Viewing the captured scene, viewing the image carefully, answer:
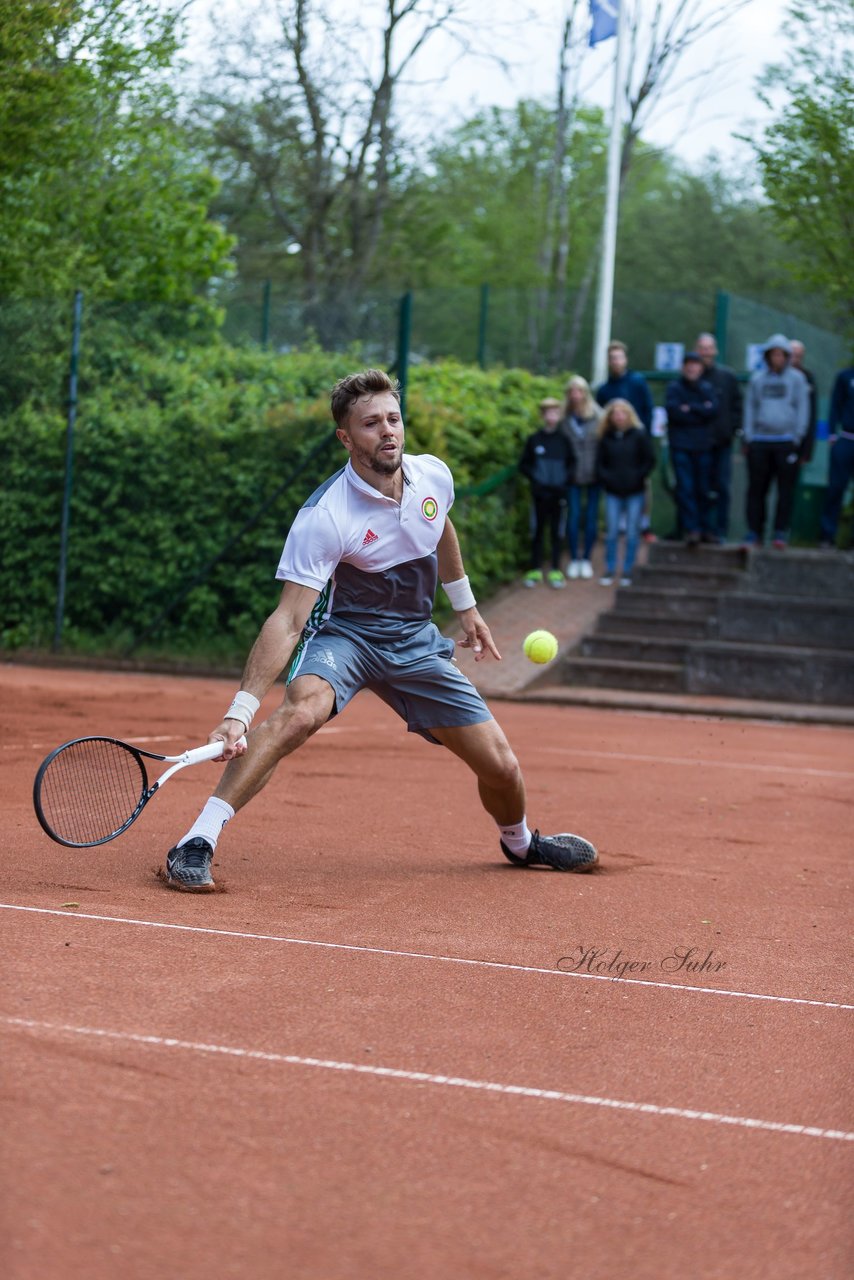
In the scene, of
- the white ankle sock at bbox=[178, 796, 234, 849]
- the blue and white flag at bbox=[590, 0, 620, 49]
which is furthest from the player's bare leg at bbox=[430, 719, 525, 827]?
the blue and white flag at bbox=[590, 0, 620, 49]

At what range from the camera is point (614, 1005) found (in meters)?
4.55

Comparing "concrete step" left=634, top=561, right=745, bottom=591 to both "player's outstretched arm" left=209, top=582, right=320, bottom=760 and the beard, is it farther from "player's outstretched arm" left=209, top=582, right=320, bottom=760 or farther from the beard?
"player's outstretched arm" left=209, top=582, right=320, bottom=760

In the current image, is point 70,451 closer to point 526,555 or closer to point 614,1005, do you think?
point 526,555

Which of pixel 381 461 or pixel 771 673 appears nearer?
pixel 381 461

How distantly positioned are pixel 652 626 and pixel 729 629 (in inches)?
28.6

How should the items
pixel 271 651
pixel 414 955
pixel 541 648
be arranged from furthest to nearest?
pixel 541 648
pixel 271 651
pixel 414 955

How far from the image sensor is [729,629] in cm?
1550

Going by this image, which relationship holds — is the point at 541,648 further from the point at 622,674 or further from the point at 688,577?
the point at 688,577

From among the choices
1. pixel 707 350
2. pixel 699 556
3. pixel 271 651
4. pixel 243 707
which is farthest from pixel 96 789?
pixel 699 556

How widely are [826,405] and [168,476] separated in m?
8.80

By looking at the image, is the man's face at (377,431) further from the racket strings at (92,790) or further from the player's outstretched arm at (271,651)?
the racket strings at (92,790)

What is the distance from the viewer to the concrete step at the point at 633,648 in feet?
49.5

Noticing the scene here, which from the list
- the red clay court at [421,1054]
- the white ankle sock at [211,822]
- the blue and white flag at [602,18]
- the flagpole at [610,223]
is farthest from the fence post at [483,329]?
the white ankle sock at [211,822]

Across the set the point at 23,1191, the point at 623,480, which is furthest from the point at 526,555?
the point at 23,1191
